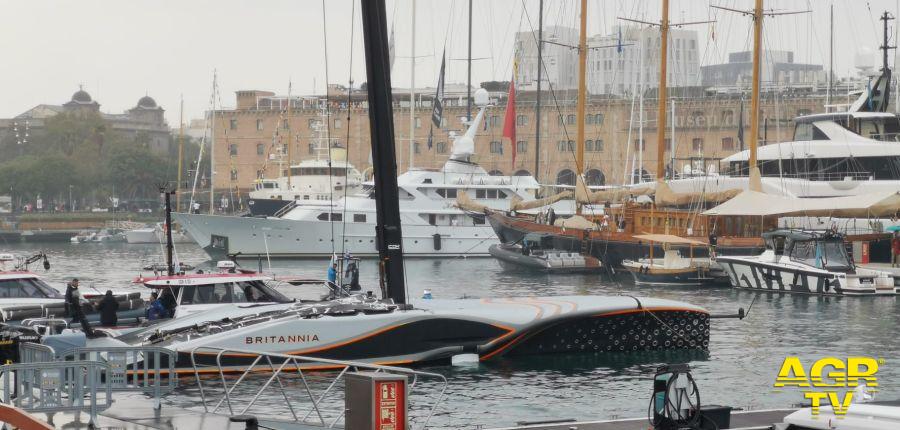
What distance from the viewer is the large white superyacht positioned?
75.3 metres

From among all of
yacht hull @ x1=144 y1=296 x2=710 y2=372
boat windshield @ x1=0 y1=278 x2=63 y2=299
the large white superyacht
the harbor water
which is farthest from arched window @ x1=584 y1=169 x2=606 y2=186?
boat windshield @ x1=0 y1=278 x2=63 y2=299

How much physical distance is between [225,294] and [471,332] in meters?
5.02

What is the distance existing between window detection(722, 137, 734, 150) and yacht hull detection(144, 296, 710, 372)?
86671 mm

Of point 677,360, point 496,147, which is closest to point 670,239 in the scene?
point 677,360

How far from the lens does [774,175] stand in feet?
209

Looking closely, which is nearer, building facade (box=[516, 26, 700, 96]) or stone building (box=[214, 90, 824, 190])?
stone building (box=[214, 90, 824, 190])

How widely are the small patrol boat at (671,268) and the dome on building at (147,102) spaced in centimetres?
14946

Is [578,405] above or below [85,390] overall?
below

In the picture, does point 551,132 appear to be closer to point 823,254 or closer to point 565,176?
point 565,176

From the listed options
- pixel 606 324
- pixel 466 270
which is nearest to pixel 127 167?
pixel 466 270

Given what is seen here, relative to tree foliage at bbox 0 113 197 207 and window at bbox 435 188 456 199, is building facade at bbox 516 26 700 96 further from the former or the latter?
window at bbox 435 188 456 199

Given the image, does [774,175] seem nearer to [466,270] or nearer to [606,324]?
[466,270]

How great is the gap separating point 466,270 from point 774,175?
16.2 meters

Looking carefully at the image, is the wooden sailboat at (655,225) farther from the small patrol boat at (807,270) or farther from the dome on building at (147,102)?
the dome on building at (147,102)
